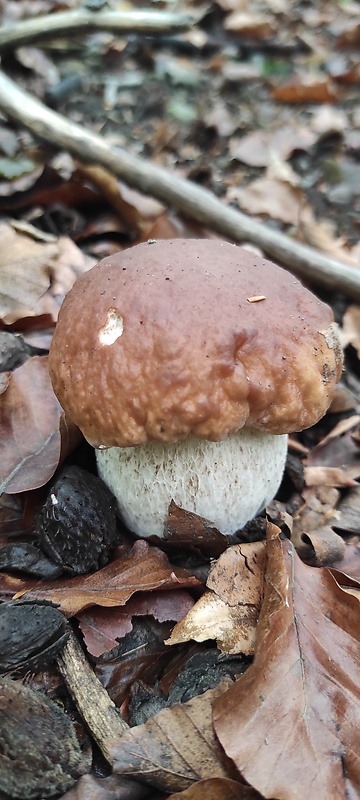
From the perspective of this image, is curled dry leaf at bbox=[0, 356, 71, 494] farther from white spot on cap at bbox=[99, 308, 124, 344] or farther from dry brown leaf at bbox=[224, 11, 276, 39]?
dry brown leaf at bbox=[224, 11, 276, 39]

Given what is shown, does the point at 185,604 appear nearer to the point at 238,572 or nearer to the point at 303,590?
the point at 238,572

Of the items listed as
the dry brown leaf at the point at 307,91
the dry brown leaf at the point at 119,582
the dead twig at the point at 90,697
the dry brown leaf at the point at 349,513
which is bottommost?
the dry brown leaf at the point at 349,513

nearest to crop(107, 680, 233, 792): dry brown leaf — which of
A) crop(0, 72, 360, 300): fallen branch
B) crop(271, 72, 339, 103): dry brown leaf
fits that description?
crop(0, 72, 360, 300): fallen branch

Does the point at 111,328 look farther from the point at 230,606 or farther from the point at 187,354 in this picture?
the point at 230,606

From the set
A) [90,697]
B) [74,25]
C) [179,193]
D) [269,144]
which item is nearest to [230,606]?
[90,697]

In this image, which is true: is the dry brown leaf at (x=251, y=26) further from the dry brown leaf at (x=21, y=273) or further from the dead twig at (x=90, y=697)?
the dead twig at (x=90, y=697)

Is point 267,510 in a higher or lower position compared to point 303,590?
lower

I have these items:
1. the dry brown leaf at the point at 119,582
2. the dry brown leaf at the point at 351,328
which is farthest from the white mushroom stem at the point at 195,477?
the dry brown leaf at the point at 351,328

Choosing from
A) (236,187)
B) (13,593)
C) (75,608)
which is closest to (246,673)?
(75,608)
